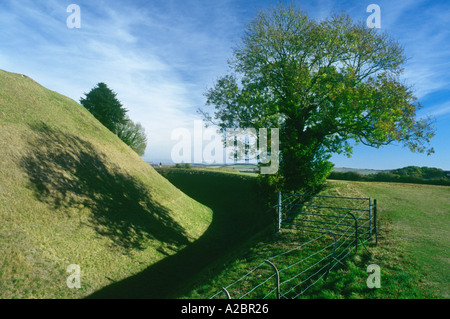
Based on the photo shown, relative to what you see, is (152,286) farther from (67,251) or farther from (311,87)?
(311,87)

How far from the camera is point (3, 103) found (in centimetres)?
2000

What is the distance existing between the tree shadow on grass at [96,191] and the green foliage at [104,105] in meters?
38.2

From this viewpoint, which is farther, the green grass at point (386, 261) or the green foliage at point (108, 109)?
the green foliage at point (108, 109)

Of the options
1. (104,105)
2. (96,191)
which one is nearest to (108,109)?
(104,105)

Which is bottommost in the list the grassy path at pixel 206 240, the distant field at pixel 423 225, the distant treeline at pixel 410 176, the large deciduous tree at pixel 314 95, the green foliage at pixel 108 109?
the grassy path at pixel 206 240

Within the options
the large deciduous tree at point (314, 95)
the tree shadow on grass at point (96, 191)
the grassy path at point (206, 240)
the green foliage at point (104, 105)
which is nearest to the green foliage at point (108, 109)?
the green foliage at point (104, 105)

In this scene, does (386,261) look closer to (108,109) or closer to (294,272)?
(294,272)

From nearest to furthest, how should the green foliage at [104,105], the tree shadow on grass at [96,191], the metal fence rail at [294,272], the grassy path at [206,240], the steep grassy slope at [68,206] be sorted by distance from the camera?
the metal fence rail at [294,272]
the steep grassy slope at [68,206]
the grassy path at [206,240]
the tree shadow on grass at [96,191]
the green foliage at [104,105]

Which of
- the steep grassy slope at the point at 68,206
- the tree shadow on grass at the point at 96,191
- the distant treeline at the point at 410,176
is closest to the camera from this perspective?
the steep grassy slope at the point at 68,206

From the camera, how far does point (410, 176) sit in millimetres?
30594

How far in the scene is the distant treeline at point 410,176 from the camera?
28.8 meters

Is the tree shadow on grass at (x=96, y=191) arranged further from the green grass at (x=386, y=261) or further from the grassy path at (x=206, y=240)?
the green grass at (x=386, y=261)

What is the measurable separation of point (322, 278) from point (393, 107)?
13.5 metres
